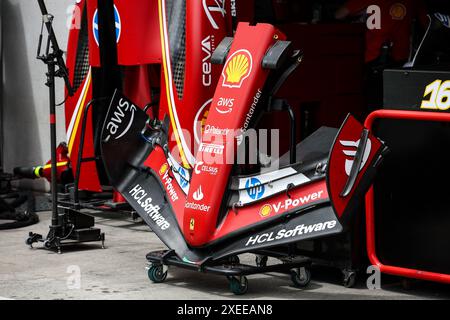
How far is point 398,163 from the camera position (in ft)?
21.9

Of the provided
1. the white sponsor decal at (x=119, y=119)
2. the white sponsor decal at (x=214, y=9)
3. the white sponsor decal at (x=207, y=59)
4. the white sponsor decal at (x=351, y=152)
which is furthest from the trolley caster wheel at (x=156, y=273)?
the white sponsor decal at (x=214, y=9)

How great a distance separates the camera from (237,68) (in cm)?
684

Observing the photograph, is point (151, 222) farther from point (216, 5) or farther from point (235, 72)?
point (216, 5)

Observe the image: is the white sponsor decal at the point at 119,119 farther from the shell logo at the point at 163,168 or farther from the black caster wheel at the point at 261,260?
the black caster wheel at the point at 261,260

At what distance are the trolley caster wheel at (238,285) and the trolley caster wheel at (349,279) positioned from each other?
668mm

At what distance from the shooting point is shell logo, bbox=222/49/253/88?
6789mm

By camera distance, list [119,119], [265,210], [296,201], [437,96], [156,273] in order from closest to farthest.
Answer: [437,96], [296,201], [265,210], [156,273], [119,119]

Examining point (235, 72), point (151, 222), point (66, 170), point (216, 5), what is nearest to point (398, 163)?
point (235, 72)

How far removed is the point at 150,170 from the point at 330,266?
54.8 inches

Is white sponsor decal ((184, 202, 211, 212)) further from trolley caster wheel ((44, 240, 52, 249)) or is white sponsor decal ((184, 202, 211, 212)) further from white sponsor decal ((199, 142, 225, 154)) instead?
trolley caster wheel ((44, 240, 52, 249))

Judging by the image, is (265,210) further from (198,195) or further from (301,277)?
(301,277)

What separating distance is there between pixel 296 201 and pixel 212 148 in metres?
0.67

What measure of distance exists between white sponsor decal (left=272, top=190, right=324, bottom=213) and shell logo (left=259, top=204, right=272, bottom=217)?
0.03 m

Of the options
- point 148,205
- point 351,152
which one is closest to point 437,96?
A: point 351,152
